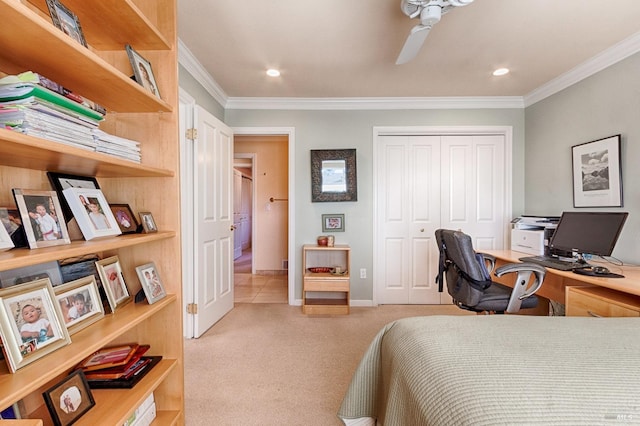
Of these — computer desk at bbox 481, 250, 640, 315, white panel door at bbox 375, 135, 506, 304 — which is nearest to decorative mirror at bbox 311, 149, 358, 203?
white panel door at bbox 375, 135, 506, 304

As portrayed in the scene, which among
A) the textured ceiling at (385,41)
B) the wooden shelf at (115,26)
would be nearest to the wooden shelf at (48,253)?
the wooden shelf at (115,26)

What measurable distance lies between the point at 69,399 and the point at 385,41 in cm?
261

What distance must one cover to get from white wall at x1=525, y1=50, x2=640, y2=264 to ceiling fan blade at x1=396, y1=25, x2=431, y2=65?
1.79 m

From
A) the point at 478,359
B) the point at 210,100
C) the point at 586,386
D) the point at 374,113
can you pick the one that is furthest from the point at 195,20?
the point at 586,386

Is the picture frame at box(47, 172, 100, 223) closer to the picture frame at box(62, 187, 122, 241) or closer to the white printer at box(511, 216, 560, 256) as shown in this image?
the picture frame at box(62, 187, 122, 241)

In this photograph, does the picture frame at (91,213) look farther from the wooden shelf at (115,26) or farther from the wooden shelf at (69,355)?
the wooden shelf at (115,26)

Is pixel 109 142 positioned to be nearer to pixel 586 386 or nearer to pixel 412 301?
pixel 586 386

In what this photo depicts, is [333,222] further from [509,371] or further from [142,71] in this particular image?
[509,371]

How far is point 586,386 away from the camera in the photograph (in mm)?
725

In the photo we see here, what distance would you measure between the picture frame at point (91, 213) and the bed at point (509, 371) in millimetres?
1204

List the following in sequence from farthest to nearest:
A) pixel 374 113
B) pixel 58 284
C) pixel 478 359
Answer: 1. pixel 374 113
2. pixel 58 284
3. pixel 478 359

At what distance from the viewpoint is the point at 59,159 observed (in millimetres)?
927

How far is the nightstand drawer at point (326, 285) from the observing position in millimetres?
3023

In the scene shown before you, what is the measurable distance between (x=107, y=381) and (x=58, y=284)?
0.45 metres
